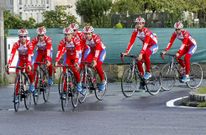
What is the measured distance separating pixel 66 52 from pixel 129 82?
2.25m

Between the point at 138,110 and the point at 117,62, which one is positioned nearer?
the point at 138,110

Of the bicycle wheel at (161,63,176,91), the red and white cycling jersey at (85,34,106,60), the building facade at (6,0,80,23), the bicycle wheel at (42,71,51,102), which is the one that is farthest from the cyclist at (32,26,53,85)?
the building facade at (6,0,80,23)

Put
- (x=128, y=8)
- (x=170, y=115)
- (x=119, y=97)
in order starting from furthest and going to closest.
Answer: (x=128, y=8) < (x=119, y=97) < (x=170, y=115)

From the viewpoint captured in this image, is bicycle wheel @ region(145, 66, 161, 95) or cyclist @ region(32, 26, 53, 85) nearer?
cyclist @ region(32, 26, 53, 85)

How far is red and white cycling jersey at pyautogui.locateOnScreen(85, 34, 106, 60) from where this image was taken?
19.4 metres

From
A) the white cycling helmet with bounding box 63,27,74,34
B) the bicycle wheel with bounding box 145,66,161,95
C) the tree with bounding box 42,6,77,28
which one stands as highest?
the white cycling helmet with bounding box 63,27,74,34

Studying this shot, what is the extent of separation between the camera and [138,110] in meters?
17.2

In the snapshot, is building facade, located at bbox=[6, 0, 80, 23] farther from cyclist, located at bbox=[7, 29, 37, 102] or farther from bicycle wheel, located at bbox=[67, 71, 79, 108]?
bicycle wheel, located at bbox=[67, 71, 79, 108]

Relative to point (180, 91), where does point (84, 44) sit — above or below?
above

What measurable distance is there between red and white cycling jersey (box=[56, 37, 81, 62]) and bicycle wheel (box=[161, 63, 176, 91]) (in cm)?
376

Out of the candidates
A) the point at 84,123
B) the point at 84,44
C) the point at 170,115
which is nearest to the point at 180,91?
the point at 84,44

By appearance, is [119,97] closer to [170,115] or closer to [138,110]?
[138,110]

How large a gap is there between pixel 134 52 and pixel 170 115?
10683 mm

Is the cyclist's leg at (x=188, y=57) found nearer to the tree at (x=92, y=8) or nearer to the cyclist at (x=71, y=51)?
the cyclist at (x=71, y=51)
